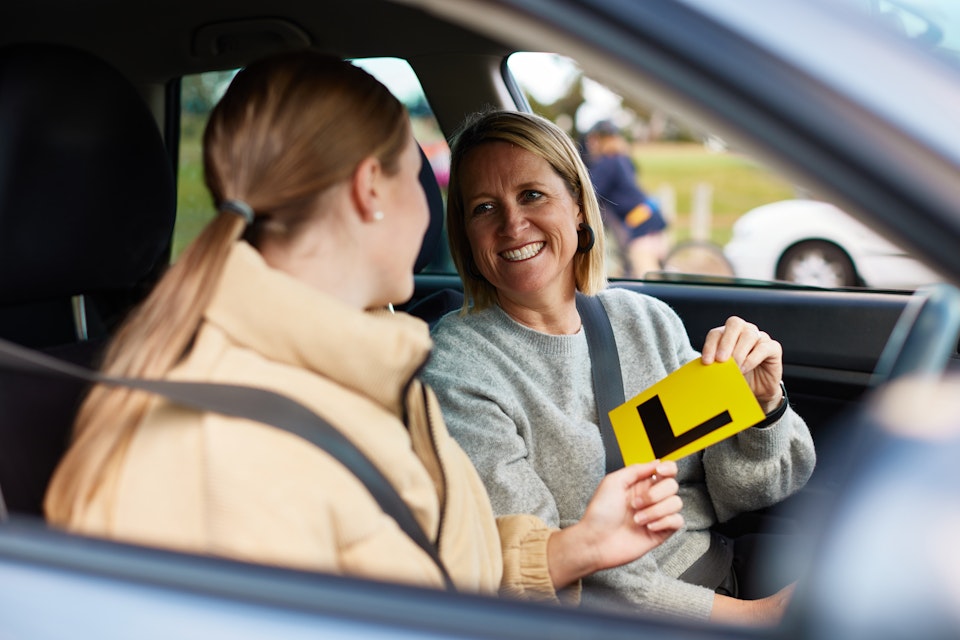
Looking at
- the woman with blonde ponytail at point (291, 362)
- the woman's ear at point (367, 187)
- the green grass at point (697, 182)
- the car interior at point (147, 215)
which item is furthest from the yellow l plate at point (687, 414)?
the green grass at point (697, 182)

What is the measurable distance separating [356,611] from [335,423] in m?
0.27

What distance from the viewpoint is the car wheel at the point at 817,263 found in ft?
19.2

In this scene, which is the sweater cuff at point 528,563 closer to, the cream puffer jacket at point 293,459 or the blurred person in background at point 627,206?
the cream puffer jacket at point 293,459

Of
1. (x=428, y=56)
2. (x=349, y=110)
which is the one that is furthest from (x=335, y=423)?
(x=428, y=56)

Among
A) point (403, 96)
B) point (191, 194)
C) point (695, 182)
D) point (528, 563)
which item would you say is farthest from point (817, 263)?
point (695, 182)

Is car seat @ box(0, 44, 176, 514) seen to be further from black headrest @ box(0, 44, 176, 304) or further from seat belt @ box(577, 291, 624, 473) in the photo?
seat belt @ box(577, 291, 624, 473)

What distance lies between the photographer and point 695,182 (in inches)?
574

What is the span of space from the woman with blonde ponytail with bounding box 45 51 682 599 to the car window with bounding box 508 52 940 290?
0.28m

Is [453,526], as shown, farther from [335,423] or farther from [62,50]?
[62,50]

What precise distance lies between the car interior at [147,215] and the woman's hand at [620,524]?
0.88 feet

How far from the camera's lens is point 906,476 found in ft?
2.39

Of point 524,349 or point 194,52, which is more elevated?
point 194,52

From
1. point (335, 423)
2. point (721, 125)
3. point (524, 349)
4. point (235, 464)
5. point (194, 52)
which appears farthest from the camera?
point (194, 52)

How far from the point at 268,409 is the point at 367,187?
33cm
